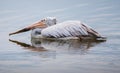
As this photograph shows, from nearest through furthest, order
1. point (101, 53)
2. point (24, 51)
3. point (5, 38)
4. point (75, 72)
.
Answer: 1. point (75, 72)
2. point (101, 53)
3. point (24, 51)
4. point (5, 38)

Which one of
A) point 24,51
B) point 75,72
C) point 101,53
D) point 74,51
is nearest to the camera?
point 75,72

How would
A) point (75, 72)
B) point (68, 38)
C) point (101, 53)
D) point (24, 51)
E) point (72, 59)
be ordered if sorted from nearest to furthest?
1. point (75, 72)
2. point (72, 59)
3. point (101, 53)
4. point (24, 51)
5. point (68, 38)

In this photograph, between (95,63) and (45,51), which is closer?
(95,63)

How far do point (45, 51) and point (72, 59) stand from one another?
113cm

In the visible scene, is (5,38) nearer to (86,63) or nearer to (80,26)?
(80,26)

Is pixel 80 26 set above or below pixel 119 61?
above

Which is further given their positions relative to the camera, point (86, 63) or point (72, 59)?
point (72, 59)

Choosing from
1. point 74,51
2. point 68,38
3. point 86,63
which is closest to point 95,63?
point 86,63

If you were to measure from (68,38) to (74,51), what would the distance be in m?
2.00

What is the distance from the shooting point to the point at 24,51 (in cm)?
619

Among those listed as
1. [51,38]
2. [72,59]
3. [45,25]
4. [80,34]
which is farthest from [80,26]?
[72,59]

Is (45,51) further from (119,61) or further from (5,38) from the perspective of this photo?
(5,38)

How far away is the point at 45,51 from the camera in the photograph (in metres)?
5.98

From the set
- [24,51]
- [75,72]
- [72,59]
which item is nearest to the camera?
[75,72]
